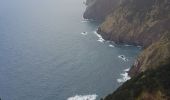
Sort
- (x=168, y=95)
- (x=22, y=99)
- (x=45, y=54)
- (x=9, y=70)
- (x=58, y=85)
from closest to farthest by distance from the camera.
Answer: (x=168, y=95), (x=22, y=99), (x=58, y=85), (x=9, y=70), (x=45, y=54)

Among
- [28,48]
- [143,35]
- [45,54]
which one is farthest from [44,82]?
[143,35]

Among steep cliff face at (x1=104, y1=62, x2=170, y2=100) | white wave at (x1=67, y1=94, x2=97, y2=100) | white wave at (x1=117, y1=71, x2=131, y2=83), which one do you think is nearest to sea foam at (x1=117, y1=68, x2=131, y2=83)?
white wave at (x1=117, y1=71, x2=131, y2=83)

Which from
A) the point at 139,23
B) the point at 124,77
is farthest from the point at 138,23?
the point at 124,77

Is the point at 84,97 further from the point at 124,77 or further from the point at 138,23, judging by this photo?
the point at 138,23

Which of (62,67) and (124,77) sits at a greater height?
(124,77)

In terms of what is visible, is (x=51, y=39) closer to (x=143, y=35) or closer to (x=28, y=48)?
(x=28, y=48)

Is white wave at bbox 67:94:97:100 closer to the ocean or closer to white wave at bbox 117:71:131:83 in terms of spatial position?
the ocean

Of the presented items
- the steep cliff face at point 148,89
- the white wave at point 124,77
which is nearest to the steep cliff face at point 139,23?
the white wave at point 124,77

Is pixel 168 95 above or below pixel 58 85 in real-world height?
above
